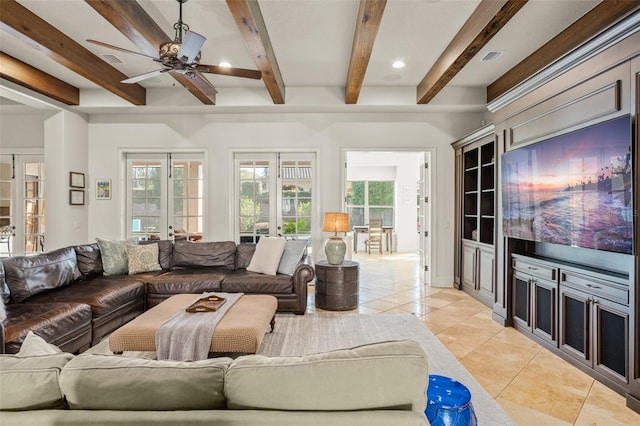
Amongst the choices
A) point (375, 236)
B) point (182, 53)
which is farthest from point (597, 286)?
point (375, 236)

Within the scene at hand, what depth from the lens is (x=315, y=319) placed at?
3.91 metres

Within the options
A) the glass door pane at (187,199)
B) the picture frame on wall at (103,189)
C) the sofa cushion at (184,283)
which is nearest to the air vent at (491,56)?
the sofa cushion at (184,283)

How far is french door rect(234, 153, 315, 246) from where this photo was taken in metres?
5.81

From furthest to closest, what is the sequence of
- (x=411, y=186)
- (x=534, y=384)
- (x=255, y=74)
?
(x=411, y=186) → (x=255, y=74) → (x=534, y=384)

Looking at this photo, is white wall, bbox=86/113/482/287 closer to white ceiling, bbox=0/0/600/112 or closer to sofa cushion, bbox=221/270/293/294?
white ceiling, bbox=0/0/600/112

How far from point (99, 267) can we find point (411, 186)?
27.0 ft

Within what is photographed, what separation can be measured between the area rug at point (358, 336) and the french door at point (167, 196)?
2.81m

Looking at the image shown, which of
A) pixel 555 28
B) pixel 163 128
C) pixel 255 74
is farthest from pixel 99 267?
pixel 555 28

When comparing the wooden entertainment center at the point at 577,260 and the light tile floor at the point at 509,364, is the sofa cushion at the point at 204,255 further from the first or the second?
the wooden entertainment center at the point at 577,260

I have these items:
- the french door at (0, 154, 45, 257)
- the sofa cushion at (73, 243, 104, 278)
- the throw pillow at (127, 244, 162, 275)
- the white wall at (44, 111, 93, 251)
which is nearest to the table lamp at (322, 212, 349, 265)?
the throw pillow at (127, 244, 162, 275)

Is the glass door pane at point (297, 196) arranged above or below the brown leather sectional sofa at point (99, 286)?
above

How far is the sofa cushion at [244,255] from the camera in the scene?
4.59m

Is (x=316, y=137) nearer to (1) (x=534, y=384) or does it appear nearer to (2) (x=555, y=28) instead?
(2) (x=555, y=28)

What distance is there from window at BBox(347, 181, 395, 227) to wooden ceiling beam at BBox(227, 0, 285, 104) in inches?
247
